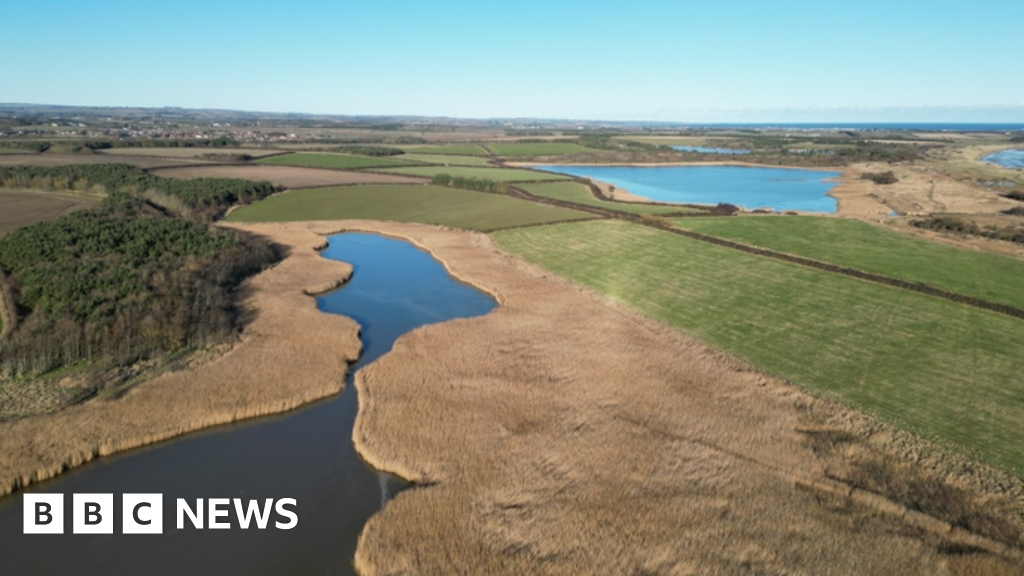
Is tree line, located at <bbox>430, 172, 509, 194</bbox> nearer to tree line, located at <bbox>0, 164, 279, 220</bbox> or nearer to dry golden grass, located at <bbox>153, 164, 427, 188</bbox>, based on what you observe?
dry golden grass, located at <bbox>153, 164, 427, 188</bbox>

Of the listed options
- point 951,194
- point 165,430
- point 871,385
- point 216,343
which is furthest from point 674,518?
point 951,194

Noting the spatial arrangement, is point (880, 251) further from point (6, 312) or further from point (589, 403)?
point (6, 312)

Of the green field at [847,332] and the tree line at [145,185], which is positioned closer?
the green field at [847,332]

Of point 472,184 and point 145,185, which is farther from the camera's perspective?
point 472,184

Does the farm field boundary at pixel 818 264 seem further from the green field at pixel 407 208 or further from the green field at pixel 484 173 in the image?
the green field at pixel 484 173

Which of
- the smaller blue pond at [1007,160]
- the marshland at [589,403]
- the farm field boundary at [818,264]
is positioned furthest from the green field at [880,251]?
the smaller blue pond at [1007,160]

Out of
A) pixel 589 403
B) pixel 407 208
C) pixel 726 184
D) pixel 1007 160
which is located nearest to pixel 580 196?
pixel 407 208
